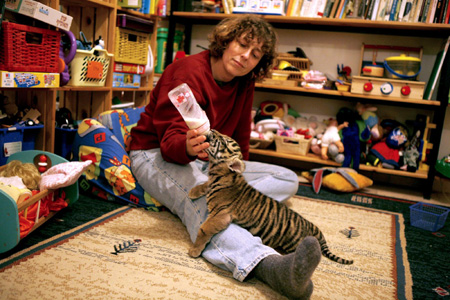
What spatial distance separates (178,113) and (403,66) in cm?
190

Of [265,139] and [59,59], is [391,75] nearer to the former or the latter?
[265,139]

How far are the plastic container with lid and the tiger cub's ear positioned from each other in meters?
1.85

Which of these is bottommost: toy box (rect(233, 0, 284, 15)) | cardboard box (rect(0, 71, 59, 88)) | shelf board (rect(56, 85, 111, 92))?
shelf board (rect(56, 85, 111, 92))

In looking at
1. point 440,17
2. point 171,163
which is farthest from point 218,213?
point 440,17

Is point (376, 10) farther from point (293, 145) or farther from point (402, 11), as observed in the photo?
point (293, 145)

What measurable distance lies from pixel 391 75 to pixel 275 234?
187 centimetres

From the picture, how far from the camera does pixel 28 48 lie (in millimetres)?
1704

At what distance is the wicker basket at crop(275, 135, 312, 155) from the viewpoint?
2873mm

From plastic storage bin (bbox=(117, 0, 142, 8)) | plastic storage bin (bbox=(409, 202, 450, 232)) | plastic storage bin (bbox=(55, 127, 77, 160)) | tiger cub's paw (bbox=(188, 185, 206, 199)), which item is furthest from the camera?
plastic storage bin (bbox=(117, 0, 142, 8))

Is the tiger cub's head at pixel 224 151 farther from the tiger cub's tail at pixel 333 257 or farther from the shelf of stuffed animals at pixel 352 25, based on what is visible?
the shelf of stuffed animals at pixel 352 25

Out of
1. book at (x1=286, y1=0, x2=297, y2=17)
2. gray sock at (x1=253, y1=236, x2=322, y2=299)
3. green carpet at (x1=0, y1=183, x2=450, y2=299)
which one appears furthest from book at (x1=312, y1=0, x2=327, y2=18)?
gray sock at (x1=253, y1=236, x2=322, y2=299)

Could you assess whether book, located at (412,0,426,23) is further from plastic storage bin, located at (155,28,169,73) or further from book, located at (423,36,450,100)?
plastic storage bin, located at (155,28,169,73)

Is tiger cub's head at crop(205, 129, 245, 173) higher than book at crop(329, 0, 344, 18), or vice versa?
book at crop(329, 0, 344, 18)

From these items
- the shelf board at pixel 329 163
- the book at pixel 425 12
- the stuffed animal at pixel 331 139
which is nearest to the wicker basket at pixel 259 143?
the shelf board at pixel 329 163
